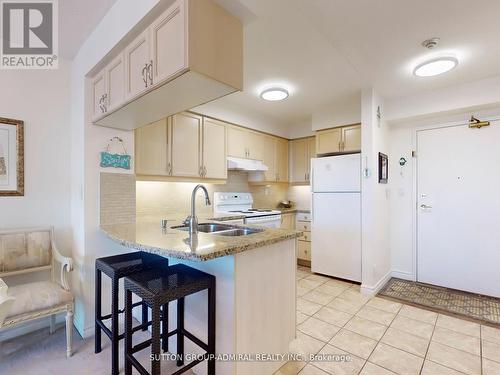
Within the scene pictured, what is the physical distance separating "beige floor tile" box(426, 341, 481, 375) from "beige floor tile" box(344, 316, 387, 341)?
36cm

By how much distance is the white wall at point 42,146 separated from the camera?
2.14m

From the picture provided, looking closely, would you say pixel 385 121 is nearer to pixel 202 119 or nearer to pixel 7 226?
pixel 202 119

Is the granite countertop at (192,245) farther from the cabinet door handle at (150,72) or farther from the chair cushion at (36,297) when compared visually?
the cabinet door handle at (150,72)

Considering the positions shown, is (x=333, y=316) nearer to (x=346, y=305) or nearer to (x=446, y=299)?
(x=346, y=305)

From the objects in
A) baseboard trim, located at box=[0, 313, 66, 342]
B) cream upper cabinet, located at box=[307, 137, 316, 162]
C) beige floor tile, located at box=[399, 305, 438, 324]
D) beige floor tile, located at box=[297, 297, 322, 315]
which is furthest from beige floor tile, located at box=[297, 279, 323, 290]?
baseboard trim, located at box=[0, 313, 66, 342]

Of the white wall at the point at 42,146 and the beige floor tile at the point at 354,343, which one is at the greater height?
the white wall at the point at 42,146

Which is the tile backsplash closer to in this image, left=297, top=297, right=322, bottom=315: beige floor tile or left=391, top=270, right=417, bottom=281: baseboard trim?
left=297, top=297, right=322, bottom=315: beige floor tile

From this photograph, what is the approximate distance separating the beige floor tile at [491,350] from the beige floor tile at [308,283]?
1.61 m

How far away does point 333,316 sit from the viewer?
2.47 meters

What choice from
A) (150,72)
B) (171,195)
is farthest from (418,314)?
(150,72)

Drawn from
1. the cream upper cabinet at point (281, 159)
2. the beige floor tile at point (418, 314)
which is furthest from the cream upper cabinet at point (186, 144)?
the beige floor tile at point (418, 314)

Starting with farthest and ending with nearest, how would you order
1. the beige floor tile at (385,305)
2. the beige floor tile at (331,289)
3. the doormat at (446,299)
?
1. the beige floor tile at (331,289)
2. the beige floor tile at (385,305)
3. the doormat at (446,299)

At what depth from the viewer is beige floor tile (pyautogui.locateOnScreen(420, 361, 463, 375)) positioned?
1695 millimetres

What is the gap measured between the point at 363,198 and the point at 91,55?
10.1ft
